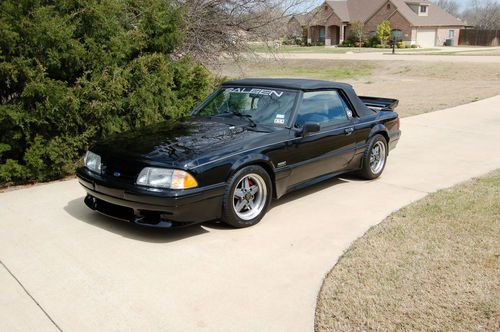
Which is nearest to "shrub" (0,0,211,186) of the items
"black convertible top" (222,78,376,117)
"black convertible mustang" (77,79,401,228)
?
"black convertible mustang" (77,79,401,228)

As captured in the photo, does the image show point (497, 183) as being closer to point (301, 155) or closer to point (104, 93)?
point (301, 155)

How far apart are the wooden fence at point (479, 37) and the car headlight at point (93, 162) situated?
68.3m

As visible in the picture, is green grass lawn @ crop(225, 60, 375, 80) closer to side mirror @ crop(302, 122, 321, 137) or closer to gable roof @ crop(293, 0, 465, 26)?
side mirror @ crop(302, 122, 321, 137)

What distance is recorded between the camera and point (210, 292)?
3.74m

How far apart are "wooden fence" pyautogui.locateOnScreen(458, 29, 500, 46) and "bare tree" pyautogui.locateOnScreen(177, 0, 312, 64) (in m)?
60.4

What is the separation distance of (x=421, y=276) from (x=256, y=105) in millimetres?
2635

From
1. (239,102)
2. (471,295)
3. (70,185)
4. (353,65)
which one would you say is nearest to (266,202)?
(239,102)

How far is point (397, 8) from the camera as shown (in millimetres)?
59062

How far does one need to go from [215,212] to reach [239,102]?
1664 mm

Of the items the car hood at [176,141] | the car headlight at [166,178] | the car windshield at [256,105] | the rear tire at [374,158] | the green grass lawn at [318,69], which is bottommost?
the green grass lawn at [318,69]

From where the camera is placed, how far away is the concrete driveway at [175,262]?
3426mm

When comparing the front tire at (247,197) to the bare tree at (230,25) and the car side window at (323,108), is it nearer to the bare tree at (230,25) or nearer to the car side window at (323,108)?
the car side window at (323,108)

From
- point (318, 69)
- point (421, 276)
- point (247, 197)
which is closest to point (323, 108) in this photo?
point (247, 197)

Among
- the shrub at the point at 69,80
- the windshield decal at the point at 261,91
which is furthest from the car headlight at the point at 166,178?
the shrub at the point at 69,80
